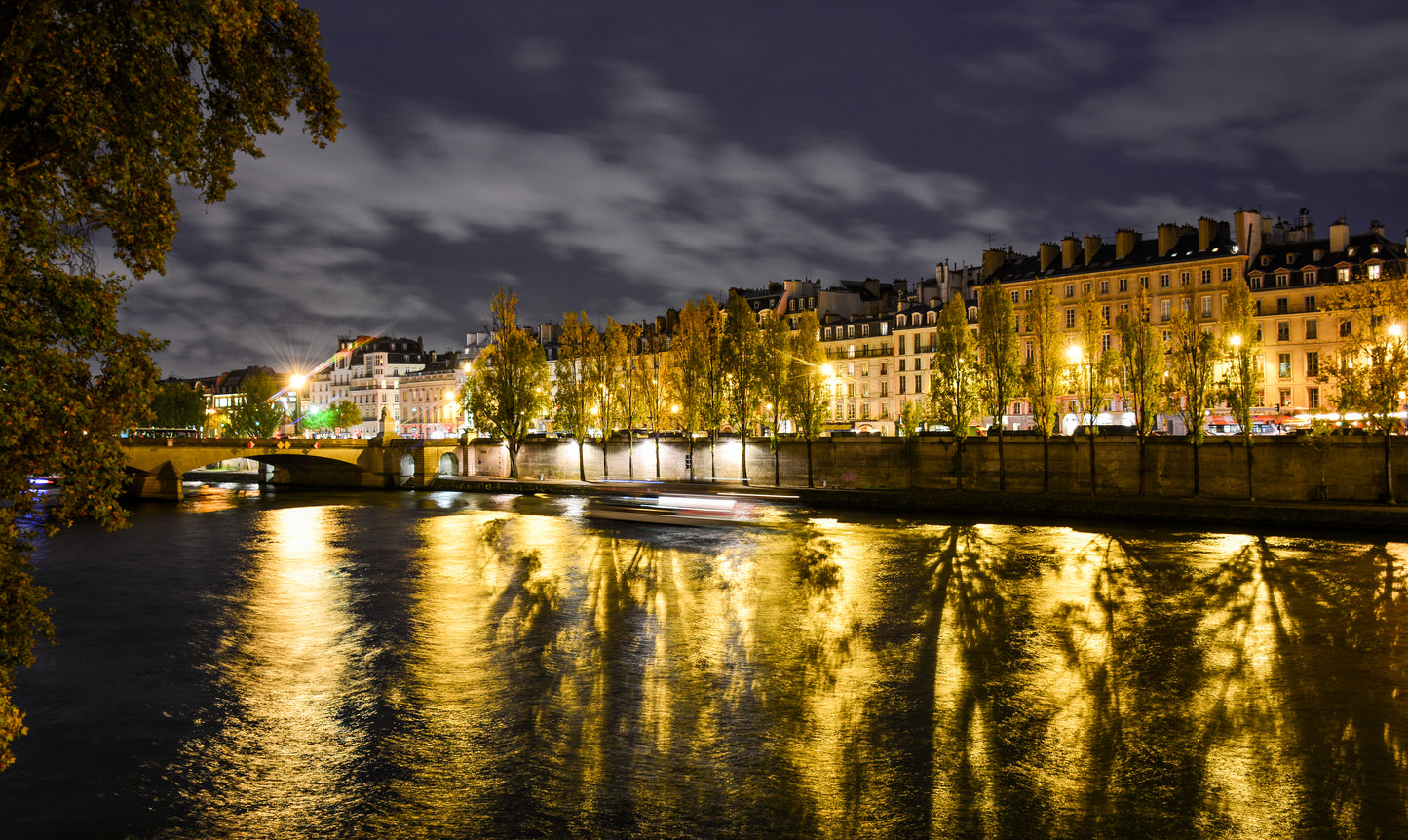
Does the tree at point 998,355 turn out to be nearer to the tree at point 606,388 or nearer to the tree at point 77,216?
the tree at point 606,388

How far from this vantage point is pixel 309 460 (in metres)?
86.6

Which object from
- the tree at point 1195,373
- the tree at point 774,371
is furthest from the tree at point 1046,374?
the tree at point 774,371

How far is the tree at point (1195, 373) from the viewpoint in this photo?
54.0 meters

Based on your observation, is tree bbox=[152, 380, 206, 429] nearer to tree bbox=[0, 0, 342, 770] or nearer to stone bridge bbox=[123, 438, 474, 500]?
stone bridge bbox=[123, 438, 474, 500]

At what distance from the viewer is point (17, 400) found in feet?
26.5

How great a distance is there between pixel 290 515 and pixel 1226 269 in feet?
255

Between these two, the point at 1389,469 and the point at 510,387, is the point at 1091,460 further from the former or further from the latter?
the point at 510,387

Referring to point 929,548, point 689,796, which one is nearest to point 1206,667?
point 689,796

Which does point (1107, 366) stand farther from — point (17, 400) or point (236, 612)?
point (17, 400)

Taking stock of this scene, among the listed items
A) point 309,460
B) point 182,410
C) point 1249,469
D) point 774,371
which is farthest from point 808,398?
point 182,410

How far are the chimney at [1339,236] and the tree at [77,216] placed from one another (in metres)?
89.5

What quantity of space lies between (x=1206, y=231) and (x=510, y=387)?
208 ft

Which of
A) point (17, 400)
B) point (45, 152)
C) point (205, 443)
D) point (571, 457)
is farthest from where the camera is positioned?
point (571, 457)

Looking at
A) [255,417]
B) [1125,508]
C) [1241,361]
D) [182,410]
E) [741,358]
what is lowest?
[1125,508]
